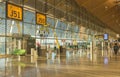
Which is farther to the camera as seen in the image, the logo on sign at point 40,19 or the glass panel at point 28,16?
the glass panel at point 28,16

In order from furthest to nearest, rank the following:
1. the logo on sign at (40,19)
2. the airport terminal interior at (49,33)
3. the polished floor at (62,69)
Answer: the airport terminal interior at (49,33)
the logo on sign at (40,19)
the polished floor at (62,69)

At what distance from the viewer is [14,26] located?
2870cm

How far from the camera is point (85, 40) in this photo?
45.9m

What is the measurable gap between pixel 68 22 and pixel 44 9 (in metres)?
7.47

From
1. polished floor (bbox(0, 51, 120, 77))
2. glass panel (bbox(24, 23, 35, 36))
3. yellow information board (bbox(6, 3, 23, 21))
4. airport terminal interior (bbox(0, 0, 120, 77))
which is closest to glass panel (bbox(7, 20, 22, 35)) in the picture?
airport terminal interior (bbox(0, 0, 120, 77))

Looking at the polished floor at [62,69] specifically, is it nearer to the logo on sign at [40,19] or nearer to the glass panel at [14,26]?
the logo on sign at [40,19]

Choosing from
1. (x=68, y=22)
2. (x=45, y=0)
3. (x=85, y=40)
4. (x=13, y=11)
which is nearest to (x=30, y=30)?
(x=45, y=0)

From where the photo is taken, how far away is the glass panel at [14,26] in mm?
27333

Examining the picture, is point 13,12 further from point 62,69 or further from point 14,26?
point 14,26

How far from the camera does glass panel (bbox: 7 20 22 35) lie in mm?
27333

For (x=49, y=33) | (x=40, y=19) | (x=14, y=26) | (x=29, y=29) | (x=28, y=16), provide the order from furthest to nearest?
(x=49, y=33) → (x=29, y=29) → (x=14, y=26) → (x=28, y=16) → (x=40, y=19)

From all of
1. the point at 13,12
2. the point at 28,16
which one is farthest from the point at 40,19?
the point at 28,16

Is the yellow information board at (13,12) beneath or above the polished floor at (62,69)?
above

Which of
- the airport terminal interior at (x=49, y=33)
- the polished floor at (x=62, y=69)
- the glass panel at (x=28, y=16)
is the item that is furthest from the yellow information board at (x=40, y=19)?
the glass panel at (x=28, y=16)
